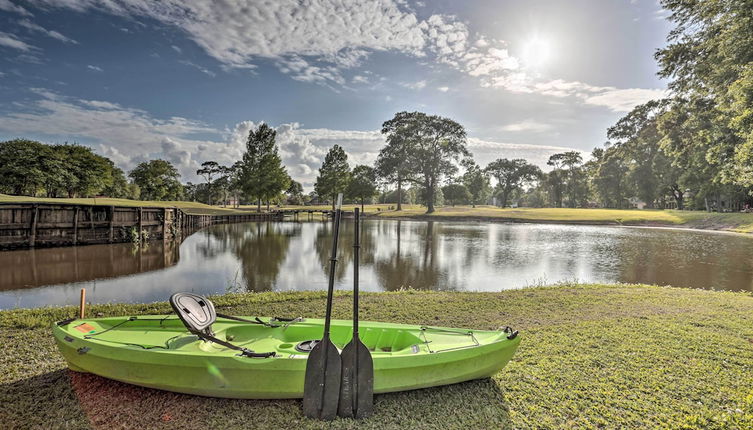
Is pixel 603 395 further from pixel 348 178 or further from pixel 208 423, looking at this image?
pixel 348 178

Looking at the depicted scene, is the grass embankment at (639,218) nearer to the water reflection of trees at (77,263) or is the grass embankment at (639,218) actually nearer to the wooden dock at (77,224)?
the wooden dock at (77,224)

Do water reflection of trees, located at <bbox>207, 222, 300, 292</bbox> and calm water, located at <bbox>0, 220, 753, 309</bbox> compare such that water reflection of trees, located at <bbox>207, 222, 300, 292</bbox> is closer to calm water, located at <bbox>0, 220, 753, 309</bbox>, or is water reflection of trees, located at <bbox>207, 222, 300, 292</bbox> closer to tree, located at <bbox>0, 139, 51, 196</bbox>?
calm water, located at <bbox>0, 220, 753, 309</bbox>

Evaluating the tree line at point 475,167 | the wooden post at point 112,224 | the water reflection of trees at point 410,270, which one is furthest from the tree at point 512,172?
the wooden post at point 112,224

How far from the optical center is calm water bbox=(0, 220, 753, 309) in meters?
11.4

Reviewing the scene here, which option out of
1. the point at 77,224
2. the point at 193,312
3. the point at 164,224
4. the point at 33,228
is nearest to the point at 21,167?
the point at 164,224

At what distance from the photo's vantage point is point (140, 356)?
3949 mm

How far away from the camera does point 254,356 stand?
12.7 ft

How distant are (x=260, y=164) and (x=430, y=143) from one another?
88.8ft

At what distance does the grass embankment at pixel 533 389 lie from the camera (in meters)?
Answer: 3.76

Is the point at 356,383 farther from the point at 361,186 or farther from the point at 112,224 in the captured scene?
the point at 361,186

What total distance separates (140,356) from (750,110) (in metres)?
19.5

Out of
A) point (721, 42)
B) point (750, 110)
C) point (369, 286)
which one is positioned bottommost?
point (369, 286)

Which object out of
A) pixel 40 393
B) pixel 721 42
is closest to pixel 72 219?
pixel 40 393

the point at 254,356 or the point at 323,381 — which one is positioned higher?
the point at 254,356
